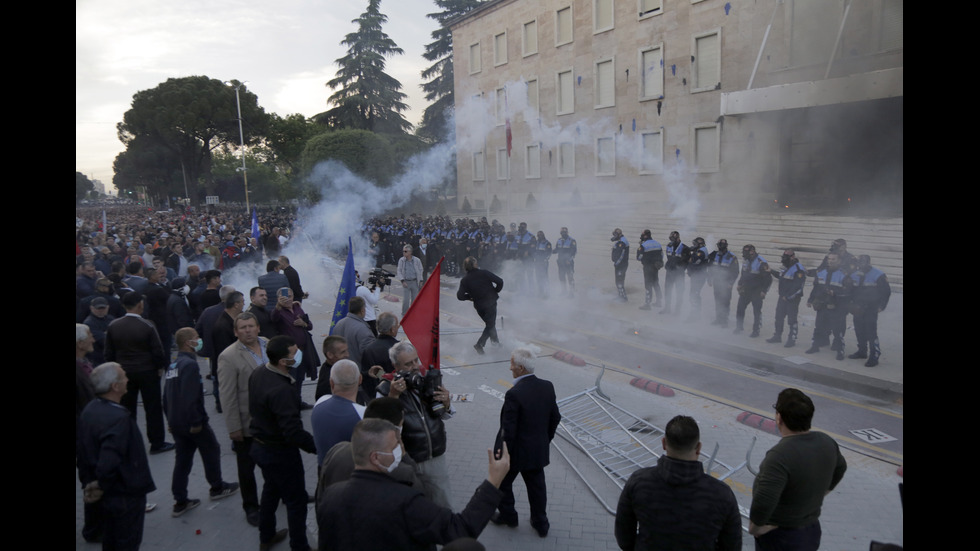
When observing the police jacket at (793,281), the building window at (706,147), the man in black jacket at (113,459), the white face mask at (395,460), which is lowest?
the man in black jacket at (113,459)

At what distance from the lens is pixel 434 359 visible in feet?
18.4

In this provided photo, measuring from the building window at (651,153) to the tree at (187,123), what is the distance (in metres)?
41.2

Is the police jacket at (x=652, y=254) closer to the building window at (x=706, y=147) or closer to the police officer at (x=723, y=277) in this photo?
the police officer at (x=723, y=277)

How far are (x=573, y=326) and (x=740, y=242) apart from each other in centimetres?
941

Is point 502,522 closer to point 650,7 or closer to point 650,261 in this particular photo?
point 650,261

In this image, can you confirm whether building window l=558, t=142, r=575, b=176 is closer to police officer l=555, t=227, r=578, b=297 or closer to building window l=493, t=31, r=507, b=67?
building window l=493, t=31, r=507, b=67

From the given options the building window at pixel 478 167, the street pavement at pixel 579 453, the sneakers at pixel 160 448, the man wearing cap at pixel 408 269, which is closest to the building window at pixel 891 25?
the street pavement at pixel 579 453

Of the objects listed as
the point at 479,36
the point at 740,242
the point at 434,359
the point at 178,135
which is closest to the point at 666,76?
the point at 740,242

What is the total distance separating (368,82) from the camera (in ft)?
151

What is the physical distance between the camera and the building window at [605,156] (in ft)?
88.6

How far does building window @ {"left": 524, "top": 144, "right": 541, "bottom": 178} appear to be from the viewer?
3031 centimetres

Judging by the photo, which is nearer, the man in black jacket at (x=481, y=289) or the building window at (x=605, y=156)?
the man in black jacket at (x=481, y=289)

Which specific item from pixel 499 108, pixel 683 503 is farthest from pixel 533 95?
pixel 683 503
